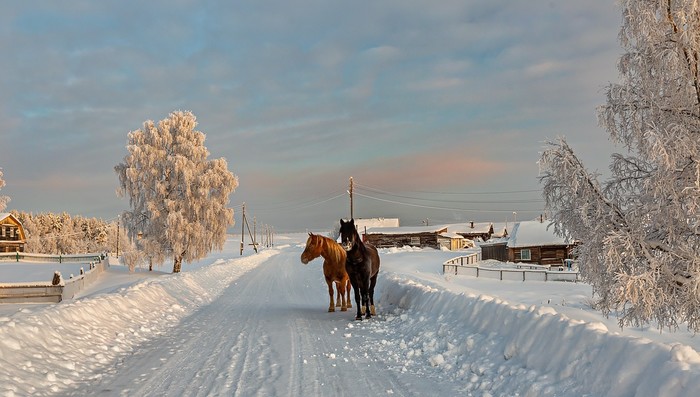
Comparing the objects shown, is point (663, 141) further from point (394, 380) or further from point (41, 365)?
point (41, 365)

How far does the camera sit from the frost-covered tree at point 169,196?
112 ft

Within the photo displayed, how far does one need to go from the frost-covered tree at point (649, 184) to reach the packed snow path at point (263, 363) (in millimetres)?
2663

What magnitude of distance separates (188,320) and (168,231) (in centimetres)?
2370

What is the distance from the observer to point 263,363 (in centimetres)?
709

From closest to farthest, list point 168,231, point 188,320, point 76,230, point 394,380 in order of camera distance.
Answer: point 394,380 → point 188,320 → point 168,231 → point 76,230

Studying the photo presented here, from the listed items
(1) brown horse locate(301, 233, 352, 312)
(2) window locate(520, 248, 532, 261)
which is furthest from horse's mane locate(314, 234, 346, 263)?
(2) window locate(520, 248, 532, 261)

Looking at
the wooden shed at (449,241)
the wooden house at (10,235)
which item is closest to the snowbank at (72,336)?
the wooden house at (10,235)

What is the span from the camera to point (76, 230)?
113 meters

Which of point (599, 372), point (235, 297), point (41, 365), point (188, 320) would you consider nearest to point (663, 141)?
point (599, 372)

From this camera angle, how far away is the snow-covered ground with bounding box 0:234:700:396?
4797mm

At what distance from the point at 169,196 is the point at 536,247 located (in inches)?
1668

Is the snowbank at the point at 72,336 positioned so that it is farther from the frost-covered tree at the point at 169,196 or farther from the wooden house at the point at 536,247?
the wooden house at the point at 536,247

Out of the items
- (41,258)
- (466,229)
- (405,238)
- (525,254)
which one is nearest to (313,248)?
(525,254)

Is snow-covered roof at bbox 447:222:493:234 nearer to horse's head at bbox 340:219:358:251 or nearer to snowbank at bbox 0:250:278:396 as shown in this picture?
horse's head at bbox 340:219:358:251
